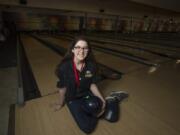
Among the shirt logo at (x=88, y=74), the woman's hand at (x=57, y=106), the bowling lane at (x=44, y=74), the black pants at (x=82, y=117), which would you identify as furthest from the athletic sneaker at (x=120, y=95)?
the bowling lane at (x=44, y=74)

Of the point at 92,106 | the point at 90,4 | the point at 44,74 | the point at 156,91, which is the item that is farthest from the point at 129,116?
the point at 90,4

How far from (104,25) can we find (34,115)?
11.8 meters

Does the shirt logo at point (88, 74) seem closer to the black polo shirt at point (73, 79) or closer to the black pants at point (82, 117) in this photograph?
the black polo shirt at point (73, 79)

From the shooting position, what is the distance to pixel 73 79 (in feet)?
4.15

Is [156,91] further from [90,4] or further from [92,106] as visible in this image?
[90,4]

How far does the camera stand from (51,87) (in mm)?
1871

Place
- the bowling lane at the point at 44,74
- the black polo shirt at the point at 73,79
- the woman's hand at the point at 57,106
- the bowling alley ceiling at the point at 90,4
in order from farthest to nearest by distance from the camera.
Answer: the bowling alley ceiling at the point at 90,4, the bowling lane at the point at 44,74, the woman's hand at the point at 57,106, the black polo shirt at the point at 73,79

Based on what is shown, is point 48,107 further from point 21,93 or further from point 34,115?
point 21,93

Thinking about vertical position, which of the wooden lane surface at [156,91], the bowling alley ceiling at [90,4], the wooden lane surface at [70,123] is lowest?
the wooden lane surface at [70,123]

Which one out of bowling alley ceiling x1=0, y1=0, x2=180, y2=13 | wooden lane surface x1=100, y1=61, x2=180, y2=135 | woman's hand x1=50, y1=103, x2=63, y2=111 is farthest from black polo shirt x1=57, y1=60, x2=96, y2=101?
bowling alley ceiling x1=0, y1=0, x2=180, y2=13

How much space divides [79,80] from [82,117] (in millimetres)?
325

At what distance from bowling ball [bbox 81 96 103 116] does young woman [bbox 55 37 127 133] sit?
4cm

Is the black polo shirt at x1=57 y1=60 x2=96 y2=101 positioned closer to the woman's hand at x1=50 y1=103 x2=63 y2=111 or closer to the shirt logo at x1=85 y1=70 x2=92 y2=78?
the shirt logo at x1=85 y1=70 x2=92 y2=78

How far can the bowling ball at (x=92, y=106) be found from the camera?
1.18 m
